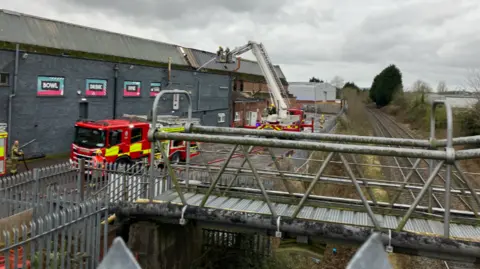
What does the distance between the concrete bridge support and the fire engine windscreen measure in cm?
822

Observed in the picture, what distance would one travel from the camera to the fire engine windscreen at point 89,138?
1382cm

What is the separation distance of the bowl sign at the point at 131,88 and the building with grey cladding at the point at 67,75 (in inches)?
8.9


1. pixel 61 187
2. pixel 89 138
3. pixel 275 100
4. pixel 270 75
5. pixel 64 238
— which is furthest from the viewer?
pixel 275 100

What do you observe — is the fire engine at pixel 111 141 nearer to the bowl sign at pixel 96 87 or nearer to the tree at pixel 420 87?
the bowl sign at pixel 96 87

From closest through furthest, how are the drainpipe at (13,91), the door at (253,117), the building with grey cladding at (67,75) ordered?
the drainpipe at (13,91)
the building with grey cladding at (67,75)
the door at (253,117)

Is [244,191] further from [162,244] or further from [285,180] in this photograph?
[162,244]

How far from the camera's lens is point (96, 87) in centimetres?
2048

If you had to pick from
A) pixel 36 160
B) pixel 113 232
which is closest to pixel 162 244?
pixel 113 232

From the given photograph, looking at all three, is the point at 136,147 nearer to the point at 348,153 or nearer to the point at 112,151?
the point at 112,151

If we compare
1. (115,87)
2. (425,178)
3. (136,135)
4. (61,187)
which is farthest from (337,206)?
(115,87)

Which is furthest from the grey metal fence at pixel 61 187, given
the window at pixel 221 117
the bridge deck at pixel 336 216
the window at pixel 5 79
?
the window at pixel 221 117

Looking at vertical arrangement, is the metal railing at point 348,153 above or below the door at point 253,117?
below

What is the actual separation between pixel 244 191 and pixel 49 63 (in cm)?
1463

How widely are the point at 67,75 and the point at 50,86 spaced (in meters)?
1.03
